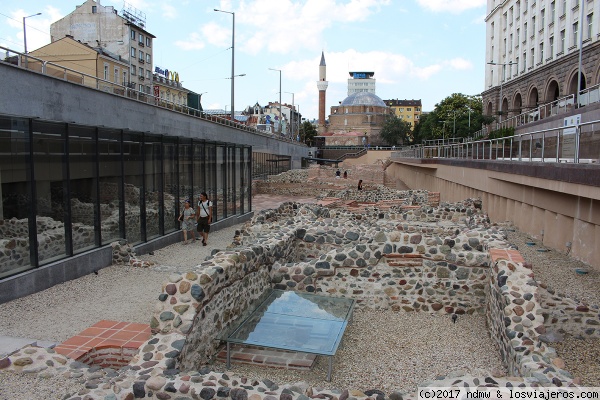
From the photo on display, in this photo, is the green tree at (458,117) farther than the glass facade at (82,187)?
Yes

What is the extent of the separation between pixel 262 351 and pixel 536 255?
32.3ft

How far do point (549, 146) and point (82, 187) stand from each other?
1196cm

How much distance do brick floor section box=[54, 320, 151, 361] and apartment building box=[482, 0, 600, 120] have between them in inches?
1399

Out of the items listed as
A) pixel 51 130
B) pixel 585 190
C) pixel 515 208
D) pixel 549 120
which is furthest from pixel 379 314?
pixel 549 120

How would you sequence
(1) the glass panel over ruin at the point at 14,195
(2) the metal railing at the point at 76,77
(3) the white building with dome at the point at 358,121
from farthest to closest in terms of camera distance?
1. (3) the white building with dome at the point at 358,121
2. (2) the metal railing at the point at 76,77
3. (1) the glass panel over ruin at the point at 14,195

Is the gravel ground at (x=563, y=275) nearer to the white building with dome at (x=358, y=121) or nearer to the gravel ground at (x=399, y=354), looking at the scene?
the gravel ground at (x=399, y=354)

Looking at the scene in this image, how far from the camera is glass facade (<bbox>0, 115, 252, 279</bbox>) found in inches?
408

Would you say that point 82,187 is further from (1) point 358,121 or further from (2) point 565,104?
(1) point 358,121

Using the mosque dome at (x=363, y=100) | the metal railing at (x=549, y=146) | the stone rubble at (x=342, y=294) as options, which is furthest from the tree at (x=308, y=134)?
the stone rubble at (x=342, y=294)

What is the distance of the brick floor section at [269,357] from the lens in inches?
283

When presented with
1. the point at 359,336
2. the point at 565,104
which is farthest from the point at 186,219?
the point at 565,104

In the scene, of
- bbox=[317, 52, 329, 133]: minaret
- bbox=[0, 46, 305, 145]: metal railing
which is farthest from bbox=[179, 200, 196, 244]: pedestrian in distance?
bbox=[317, 52, 329, 133]: minaret

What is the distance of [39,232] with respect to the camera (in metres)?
10.9

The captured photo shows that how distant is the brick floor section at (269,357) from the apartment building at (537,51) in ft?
113
